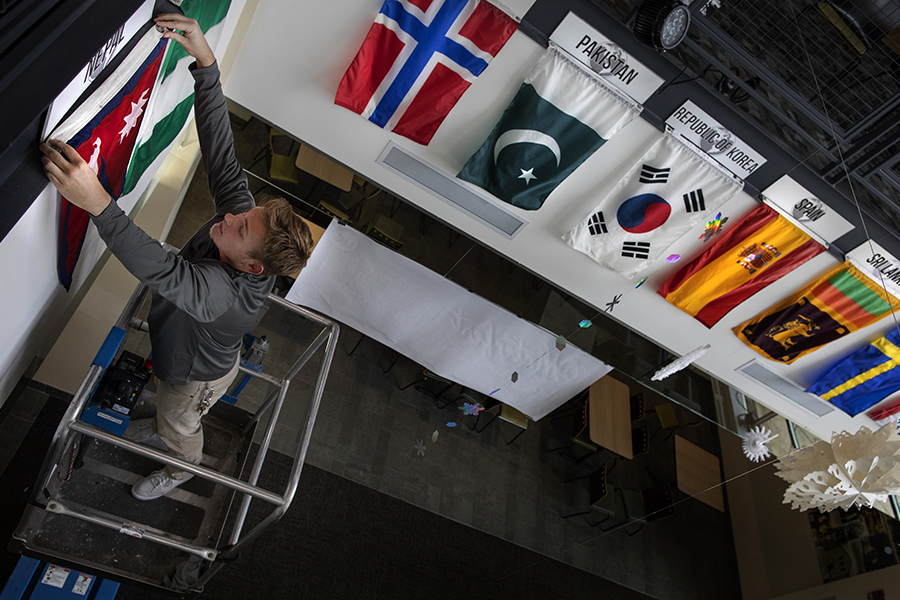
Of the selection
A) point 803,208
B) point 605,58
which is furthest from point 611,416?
point 605,58

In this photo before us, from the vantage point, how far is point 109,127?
63.2 inches

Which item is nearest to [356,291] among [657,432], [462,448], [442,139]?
[442,139]

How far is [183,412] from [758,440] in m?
5.33

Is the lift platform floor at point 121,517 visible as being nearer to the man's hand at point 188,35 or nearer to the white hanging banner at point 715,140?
the man's hand at point 188,35

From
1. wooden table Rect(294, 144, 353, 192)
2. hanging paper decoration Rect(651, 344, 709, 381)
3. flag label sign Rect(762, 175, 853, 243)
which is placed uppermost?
flag label sign Rect(762, 175, 853, 243)

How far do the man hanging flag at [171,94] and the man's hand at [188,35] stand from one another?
3.4 inches

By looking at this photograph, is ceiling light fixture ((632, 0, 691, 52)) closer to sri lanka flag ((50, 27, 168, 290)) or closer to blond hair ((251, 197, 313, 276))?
blond hair ((251, 197, 313, 276))

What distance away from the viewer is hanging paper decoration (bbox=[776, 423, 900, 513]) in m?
2.23

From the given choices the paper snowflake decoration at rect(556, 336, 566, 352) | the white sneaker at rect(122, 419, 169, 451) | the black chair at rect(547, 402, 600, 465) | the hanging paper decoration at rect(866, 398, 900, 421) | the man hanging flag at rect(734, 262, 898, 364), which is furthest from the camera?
the black chair at rect(547, 402, 600, 465)

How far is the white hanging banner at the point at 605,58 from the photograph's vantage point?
3398 millimetres

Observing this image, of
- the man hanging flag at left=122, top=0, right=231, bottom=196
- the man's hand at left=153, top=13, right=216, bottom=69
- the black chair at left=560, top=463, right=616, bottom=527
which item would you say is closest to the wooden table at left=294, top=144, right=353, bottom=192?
the man hanging flag at left=122, top=0, right=231, bottom=196

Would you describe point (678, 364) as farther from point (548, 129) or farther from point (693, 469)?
point (548, 129)

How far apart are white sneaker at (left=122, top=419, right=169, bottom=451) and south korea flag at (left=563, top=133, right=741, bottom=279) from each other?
318 centimetres

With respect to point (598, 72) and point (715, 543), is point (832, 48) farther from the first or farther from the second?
point (715, 543)
